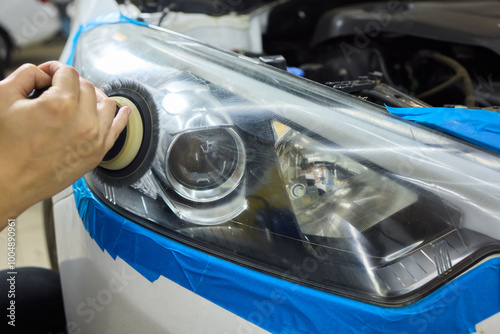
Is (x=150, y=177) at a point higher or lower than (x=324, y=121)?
lower

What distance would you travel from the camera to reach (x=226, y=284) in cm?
73

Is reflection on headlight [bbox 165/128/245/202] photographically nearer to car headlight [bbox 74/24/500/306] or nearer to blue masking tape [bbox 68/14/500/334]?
car headlight [bbox 74/24/500/306]

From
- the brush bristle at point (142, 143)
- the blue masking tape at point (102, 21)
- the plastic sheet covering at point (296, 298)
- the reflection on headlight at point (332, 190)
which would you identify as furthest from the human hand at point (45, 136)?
the blue masking tape at point (102, 21)

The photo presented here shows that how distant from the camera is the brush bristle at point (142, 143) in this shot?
792mm

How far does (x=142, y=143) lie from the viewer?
79 centimetres

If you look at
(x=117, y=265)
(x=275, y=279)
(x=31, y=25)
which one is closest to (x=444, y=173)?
(x=275, y=279)

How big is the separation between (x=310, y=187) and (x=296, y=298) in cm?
20

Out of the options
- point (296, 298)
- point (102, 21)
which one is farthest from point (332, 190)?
point (102, 21)

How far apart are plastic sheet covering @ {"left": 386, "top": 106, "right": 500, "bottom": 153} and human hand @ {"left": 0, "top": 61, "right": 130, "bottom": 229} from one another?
58 centimetres

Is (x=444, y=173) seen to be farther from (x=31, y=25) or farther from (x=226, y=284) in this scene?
(x=31, y=25)

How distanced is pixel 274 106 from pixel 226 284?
0.34 m

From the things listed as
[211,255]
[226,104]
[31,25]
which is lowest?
[31,25]

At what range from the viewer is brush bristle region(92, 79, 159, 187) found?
0.79 m

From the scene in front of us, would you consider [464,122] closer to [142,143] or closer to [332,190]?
[332,190]
